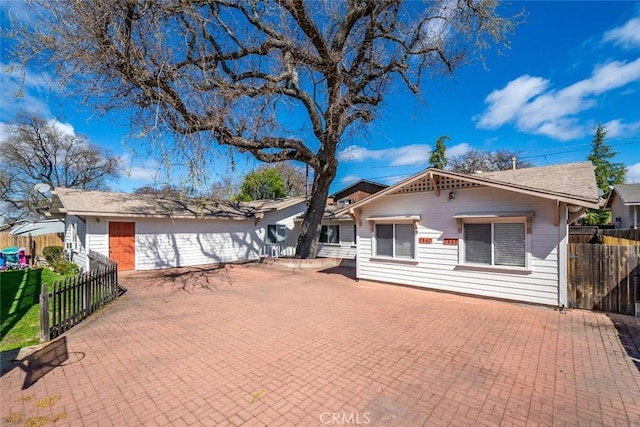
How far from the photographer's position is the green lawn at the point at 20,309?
18.3 ft

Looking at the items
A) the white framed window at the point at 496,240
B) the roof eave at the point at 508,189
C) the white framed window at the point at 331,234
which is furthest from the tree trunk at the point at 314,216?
the white framed window at the point at 496,240

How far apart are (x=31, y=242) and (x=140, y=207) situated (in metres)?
11.0

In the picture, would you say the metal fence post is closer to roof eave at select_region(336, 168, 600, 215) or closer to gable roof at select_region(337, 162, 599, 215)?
gable roof at select_region(337, 162, 599, 215)

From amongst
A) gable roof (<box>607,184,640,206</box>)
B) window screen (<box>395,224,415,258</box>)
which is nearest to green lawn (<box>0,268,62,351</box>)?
window screen (<box>395,224,415,258</box>)

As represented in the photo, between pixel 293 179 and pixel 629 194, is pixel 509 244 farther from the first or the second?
pixel 293 179

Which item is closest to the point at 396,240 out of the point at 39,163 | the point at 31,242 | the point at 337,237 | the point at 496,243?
the point at 496,243

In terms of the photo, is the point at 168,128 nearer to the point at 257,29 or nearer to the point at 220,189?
the point at 220,189

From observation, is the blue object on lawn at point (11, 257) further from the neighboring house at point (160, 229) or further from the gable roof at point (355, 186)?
the gable roof at point (355, 186)

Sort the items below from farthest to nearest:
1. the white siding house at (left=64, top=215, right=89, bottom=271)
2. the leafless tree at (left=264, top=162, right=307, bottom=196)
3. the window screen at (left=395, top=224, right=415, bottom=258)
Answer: the leafless tree at (left=264, top=162, right=307, bottom=196) < the white siding house at (left=64, top=215, right=89, bottom=271) < the window screen at (left=395, top=224, right=415, bottom=258)

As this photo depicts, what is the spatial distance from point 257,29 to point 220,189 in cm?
617

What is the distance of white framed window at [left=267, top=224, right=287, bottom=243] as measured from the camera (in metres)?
19.2

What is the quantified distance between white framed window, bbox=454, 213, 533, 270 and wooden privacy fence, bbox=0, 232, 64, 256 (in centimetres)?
2332

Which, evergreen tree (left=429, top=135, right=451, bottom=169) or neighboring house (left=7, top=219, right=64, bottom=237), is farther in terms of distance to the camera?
evergreen tree (left=429, top=135, right=451, bottom=169)

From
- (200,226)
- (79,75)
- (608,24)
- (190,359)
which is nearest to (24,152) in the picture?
(200,226)
